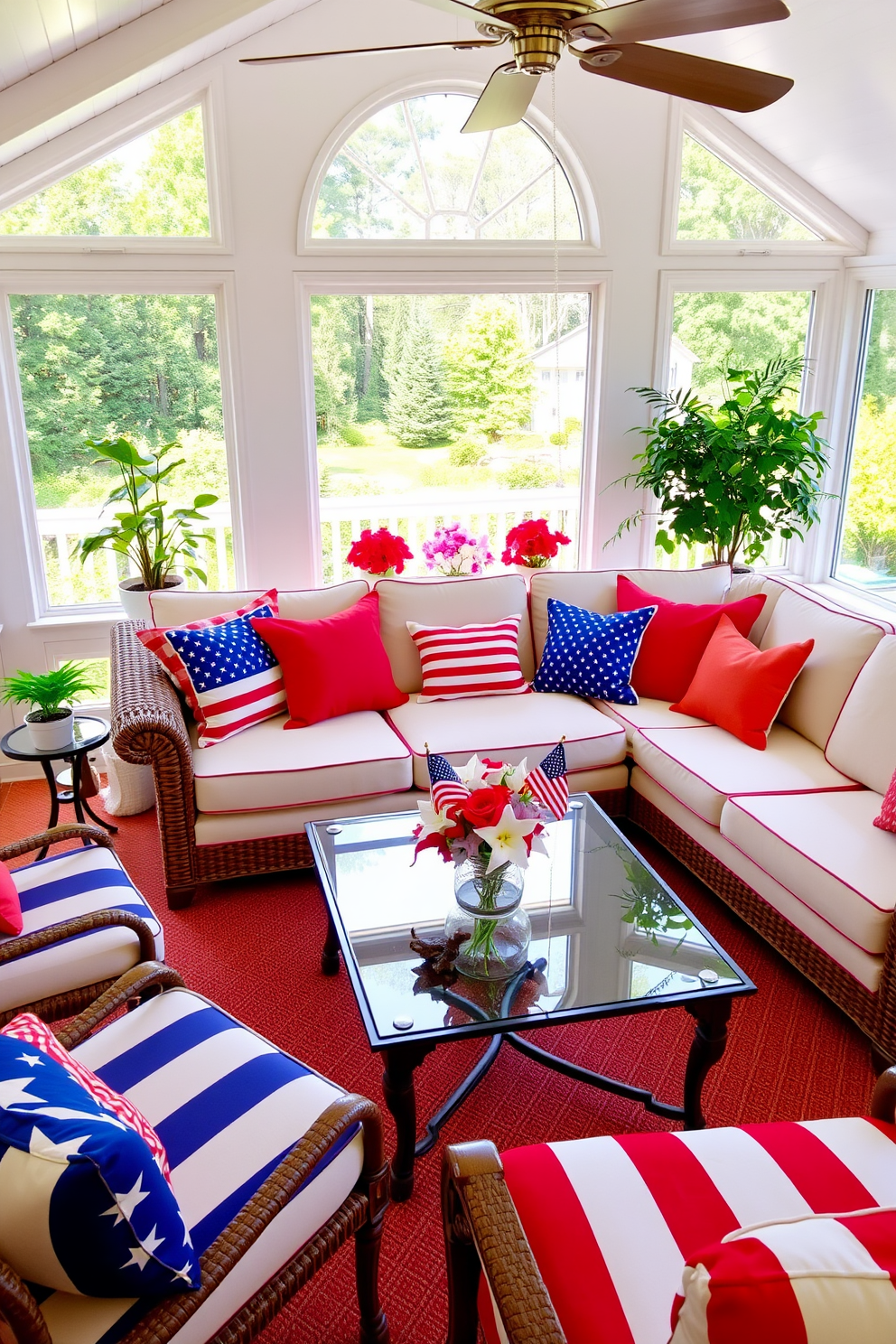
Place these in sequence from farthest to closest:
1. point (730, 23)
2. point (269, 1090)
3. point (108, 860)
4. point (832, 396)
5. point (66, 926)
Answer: point (832, 396)
point (108, 860)
point (66, 926)
point (730, 23)
point (269, 1090)

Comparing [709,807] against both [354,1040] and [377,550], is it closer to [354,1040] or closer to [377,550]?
[354,1040]

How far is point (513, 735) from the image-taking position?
136 inches

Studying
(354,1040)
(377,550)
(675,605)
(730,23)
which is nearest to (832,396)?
(675,605)

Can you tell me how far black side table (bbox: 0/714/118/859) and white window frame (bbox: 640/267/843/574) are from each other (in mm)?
2704

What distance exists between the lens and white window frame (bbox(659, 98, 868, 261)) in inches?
173

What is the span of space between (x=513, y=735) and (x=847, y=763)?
3.49ft

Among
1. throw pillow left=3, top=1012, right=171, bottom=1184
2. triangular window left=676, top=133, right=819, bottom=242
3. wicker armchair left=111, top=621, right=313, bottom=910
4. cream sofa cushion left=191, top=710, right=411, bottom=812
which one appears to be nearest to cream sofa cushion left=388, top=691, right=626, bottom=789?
cream sofa cushion left=191, top=710, right=411, bottom=812

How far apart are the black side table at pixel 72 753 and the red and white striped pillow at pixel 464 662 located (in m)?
1.16

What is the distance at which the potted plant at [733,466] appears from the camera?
13.6ft

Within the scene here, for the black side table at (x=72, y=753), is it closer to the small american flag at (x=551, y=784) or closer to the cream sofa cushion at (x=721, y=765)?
the small american flag at (x=551, y=784)

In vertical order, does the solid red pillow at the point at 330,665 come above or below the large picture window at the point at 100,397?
below

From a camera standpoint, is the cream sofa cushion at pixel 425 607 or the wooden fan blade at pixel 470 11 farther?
the cream sofa cushion at pixel 425 607

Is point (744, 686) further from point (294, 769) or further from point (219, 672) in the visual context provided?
point (219, 672)

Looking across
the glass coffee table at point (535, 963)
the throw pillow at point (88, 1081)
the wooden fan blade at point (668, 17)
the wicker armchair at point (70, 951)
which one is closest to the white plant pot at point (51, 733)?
the wicker armchair at point (70, 951)
